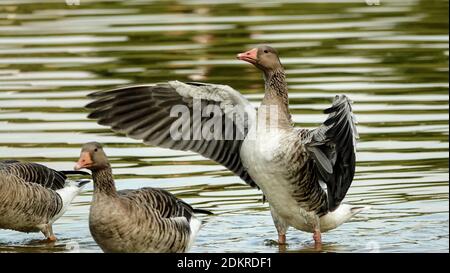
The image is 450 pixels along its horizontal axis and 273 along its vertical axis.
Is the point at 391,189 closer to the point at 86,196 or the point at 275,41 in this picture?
the point at 86,196

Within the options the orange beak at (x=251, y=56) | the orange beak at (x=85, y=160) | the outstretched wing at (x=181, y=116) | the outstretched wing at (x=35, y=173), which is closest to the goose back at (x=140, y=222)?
the orange beak at (x=85, y=160)

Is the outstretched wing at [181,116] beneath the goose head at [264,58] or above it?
beneath

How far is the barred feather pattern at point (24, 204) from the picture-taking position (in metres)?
13.6

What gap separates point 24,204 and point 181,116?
6.71ft

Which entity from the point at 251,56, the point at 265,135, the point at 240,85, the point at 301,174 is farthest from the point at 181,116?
the point at 240,85

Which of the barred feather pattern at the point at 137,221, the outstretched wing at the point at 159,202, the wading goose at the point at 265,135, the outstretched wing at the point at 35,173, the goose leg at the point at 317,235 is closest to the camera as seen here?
the barred feather pattern at the point at 137,221

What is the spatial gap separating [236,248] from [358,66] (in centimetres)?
1030

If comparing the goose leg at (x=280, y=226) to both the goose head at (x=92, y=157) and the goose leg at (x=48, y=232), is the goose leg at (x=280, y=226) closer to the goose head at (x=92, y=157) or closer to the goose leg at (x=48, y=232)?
the goose head at (x=92, y=157)

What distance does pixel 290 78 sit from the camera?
2162 cm

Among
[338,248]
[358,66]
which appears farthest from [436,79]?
[338,248]

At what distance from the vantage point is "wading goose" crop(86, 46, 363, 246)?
1251cm

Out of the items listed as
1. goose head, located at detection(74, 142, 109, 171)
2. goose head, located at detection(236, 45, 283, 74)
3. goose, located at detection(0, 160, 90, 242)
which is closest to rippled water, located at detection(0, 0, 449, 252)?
goose, located at detection(0, 160, 90, 242)

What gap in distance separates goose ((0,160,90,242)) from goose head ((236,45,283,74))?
7.43 feet

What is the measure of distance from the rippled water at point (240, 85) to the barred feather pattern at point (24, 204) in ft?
0.81
